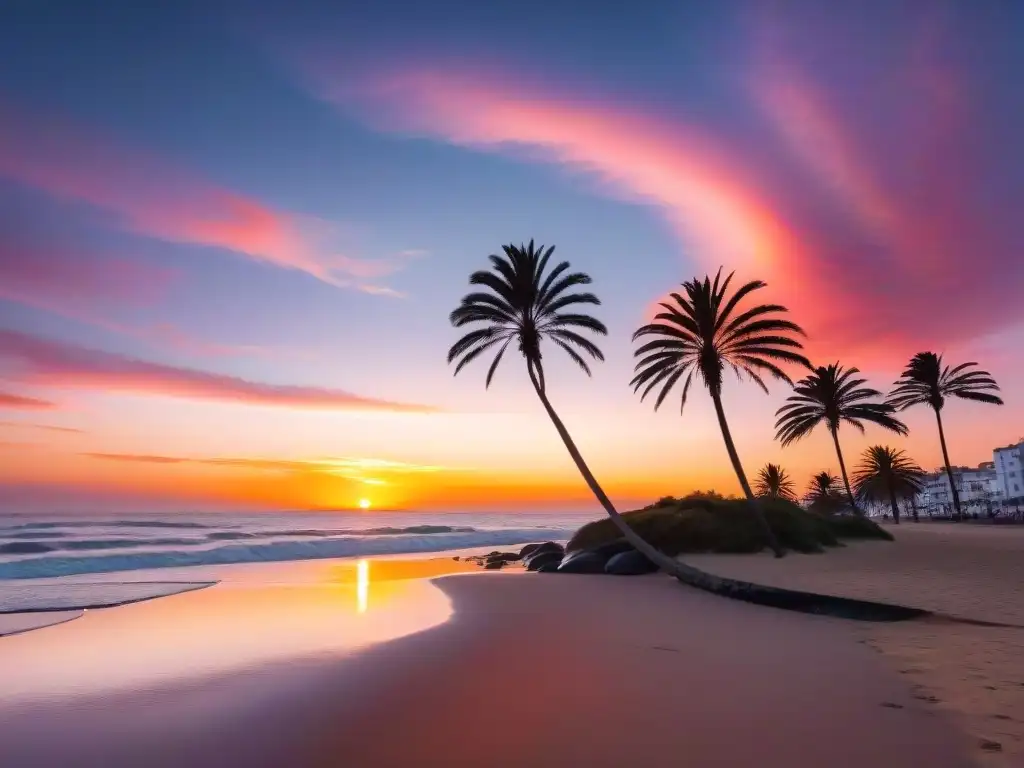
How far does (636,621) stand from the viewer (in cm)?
1274

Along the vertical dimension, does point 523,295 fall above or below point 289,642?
above

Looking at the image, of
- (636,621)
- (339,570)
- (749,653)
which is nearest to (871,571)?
(636,621)

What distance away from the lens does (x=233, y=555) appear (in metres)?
39.3

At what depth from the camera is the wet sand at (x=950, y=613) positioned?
6.09 metres

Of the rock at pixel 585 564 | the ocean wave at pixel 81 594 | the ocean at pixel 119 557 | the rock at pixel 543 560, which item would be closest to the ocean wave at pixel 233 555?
the ocean at pixel 119 557

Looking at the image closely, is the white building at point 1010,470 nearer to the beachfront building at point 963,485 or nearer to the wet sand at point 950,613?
the beachfront building at point 963,485

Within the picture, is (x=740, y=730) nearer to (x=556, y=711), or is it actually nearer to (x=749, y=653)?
(x=556, y=711)

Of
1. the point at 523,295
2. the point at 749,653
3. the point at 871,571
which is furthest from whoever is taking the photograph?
the point at 523,295

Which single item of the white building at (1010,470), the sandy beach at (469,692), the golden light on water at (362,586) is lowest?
the golden light on water at (362,586)

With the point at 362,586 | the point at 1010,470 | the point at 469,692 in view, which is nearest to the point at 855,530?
the point at 362,586

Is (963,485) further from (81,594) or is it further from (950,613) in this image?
(81,594)

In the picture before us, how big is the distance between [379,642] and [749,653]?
6913 mm

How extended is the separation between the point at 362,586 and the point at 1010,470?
135 metres

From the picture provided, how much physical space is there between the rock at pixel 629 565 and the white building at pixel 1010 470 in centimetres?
11594
